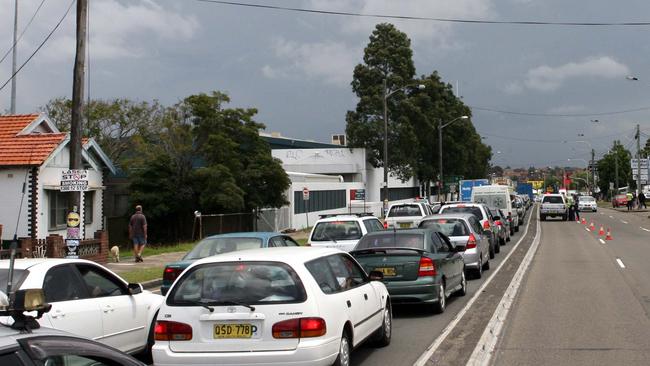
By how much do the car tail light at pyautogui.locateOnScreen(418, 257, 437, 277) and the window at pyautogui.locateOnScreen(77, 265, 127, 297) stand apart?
16.1 ft

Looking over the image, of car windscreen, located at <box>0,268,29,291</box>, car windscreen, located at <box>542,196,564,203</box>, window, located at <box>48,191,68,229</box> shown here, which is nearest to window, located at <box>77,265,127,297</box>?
car windscreen, located at <box>0,268,29,291</box>

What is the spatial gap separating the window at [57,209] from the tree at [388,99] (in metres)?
31.5

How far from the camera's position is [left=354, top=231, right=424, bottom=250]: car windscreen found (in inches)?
483

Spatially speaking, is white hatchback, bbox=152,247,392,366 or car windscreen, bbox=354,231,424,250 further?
car windscreen, bbox=354,231,424,250

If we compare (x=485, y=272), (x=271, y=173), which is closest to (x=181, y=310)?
(x=485, y=272)

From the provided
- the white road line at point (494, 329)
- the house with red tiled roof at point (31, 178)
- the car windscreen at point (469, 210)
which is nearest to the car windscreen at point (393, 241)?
the white road line at point (494, 329)

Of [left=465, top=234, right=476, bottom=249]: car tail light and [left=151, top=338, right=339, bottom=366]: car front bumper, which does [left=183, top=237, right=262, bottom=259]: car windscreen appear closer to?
[left=151, top=338, right=339, bottom=366]: car front bumper

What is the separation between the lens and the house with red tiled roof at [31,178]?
944 inches

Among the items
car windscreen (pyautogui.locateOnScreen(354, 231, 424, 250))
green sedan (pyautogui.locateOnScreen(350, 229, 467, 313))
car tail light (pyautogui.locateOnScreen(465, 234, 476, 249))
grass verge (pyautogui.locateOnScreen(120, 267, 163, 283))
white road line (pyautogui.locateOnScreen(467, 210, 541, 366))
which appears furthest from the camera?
grass verge (pyautogui.locateOnScreen(120, 267, 163, 283))

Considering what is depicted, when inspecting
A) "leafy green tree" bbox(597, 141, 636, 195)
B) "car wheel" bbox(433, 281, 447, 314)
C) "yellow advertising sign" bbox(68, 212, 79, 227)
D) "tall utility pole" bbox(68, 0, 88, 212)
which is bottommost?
"car wheel" bbox(433, 281, 447, 314)

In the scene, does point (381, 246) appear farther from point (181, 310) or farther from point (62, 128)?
point (62, 128)

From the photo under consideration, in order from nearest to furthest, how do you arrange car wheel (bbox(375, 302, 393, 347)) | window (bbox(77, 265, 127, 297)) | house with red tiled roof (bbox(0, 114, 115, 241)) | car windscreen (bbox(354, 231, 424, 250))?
window (bbox(77, 265, 127, 297)) < car wheel (bbox(375, 302, 393, 347)) < car windscreen (bbox(354, 231, 424, 250)) < house with red tiled roof (bbox(0, 114, 115, 241))

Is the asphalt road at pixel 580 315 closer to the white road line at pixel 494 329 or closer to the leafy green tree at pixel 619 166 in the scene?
the white road line at pixel 494 329

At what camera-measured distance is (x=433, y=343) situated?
935cm
